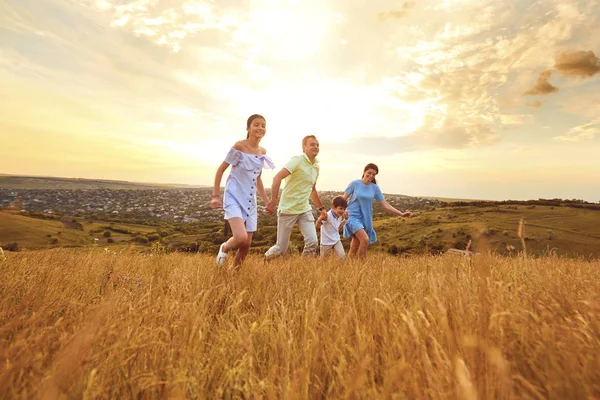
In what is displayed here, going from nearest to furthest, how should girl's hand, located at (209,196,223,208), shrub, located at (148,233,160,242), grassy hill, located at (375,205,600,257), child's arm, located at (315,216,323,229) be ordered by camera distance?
girl's hand, located at (209,196,223,208), child's arm, located at (315,216,323,229), grassy hill, located at (375,205,600,257), shrub, located at (148,233,160,242)

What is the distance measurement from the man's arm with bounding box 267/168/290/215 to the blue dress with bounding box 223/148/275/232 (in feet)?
1.50

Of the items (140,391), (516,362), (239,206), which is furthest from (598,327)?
(239,206)

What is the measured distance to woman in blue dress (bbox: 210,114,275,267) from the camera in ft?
16.2

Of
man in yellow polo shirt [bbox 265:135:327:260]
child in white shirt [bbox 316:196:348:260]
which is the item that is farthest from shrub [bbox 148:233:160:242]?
man in yellow polo shirt [bbox 265:135:327:260]

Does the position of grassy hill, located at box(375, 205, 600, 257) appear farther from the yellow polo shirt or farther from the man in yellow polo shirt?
the yellow polo shirt

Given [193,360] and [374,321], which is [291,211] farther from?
[193,360]

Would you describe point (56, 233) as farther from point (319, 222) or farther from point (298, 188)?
point (298, 188)

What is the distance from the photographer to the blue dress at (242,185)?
512 cm

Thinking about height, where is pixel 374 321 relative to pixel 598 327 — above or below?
below

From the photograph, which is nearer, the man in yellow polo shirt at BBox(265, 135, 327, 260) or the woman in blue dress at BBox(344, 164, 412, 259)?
the man in yellow polo shirt at BBox(265, 135, 327, 260)

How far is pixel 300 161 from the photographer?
6.66 meters

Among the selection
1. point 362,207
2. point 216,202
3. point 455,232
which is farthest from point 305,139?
point 455,232

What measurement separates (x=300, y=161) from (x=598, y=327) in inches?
214

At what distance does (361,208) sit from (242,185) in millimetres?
3469
